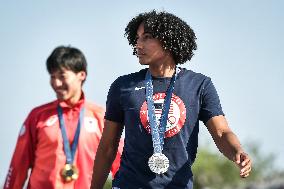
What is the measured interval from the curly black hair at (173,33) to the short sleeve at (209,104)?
363 mm

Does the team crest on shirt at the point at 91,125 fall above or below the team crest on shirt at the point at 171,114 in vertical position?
below

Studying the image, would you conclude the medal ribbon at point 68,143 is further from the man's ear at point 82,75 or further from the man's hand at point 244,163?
the man's hand at point 244,163

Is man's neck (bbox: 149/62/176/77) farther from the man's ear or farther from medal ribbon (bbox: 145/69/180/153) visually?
Result: the man's ear

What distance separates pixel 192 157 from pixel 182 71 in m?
0.64

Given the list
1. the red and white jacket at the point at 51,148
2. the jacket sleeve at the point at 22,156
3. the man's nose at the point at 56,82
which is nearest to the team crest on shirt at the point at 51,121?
the red and white jacket at the point at 51,148

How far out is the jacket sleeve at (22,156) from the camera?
9.04 meters

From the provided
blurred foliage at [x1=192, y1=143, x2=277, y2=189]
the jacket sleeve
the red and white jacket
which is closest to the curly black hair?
the red and white jacket

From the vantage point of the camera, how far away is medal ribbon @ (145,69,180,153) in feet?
20.1

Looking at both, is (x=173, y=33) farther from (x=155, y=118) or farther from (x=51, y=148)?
(x=51, y=148)

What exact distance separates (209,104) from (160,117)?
1.21ft

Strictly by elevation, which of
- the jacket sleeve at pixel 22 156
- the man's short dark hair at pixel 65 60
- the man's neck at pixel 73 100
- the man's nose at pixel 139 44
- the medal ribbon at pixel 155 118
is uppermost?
the man's nose at pixel 139 44

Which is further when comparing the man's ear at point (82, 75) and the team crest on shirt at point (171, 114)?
the man's ear at point (82, 75)

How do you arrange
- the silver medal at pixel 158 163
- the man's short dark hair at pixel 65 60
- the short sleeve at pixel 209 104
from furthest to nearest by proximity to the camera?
the man's short dark hair at pixel 65 60 < the short sleeve at pixel 209 104 < the silver medal at pixel 158 163

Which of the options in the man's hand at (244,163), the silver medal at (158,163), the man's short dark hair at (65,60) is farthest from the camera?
the man's short dark hair at (65,60)
